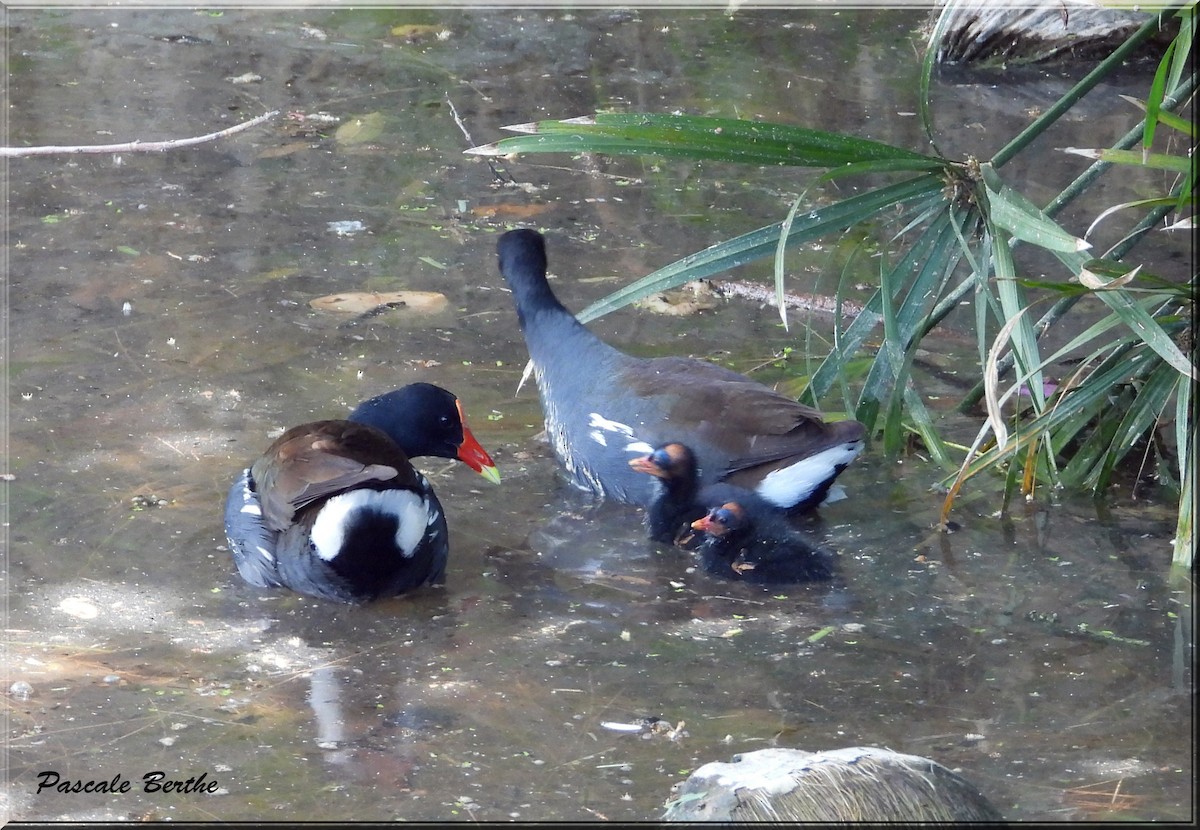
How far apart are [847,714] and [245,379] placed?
2.53 meters

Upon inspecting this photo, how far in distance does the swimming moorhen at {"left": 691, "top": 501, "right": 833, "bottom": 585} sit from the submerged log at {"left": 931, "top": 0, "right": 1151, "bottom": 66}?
17.1 feet

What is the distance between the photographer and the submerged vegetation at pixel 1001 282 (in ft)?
12.3

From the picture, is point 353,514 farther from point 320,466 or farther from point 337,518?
point 320,466

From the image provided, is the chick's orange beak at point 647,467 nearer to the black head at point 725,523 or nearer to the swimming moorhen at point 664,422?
the swimming moorhen at point 664,422

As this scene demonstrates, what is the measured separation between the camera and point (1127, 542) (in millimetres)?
4145

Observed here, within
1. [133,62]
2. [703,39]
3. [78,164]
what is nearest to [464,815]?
[78,164]

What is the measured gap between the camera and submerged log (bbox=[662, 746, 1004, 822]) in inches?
95.9

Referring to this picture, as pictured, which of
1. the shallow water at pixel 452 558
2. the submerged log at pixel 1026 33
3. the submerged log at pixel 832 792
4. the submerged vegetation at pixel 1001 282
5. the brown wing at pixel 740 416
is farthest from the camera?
the submerged log at pixel 1026 33

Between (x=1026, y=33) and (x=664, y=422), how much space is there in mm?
5202

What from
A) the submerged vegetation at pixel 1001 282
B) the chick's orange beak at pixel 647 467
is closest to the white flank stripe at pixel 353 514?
the chick's orange beak at pixel 647 467

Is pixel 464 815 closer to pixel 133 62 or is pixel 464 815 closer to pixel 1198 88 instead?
pixel 1198 88

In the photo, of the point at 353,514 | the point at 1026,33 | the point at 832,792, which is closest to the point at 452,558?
the point at 353,514

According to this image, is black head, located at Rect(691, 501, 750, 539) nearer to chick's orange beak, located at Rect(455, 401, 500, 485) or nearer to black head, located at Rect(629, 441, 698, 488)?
black head, located at Rect(629, 441, 698, 488)

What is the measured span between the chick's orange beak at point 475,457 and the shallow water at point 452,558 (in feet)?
0.45
